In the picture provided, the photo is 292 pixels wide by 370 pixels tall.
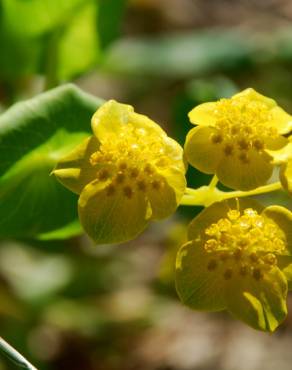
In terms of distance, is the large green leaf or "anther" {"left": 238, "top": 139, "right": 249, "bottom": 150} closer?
"anther" {"left": 238, "top": 139, "right": 249, "bottom": 150}

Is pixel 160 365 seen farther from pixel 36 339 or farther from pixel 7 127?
pixel 7 127

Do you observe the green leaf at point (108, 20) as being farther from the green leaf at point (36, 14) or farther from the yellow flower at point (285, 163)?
the yellow flower at point (285, 163)

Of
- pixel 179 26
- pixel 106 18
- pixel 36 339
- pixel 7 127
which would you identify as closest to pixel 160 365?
pixel 36 339

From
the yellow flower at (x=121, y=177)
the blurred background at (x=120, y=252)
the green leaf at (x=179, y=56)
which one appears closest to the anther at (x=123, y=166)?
the yellow flower at (x=121, y=177)

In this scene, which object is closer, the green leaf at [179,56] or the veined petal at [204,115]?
the veined petal at [204,115]

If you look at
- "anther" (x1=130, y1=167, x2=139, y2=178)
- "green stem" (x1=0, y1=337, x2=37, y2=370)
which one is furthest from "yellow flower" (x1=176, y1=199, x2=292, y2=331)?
"green stem" (x1=0, y1=337, x2=37, y2=370)

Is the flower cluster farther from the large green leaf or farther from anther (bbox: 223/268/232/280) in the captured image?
the large green leaf
